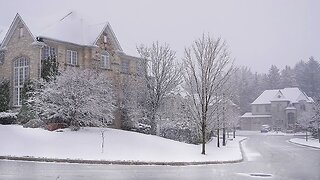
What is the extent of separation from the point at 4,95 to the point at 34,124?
191 inches

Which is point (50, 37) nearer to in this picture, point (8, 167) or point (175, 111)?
point (175, 111)

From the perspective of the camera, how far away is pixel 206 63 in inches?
774

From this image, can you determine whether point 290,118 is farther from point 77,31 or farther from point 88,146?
point 88,146

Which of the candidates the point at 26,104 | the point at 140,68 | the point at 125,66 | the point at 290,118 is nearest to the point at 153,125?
the point at 140,68

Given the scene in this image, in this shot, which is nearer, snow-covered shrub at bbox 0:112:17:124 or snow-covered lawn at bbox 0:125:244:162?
snow-covered lawn at bbox 0:125:244:162

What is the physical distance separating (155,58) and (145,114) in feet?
13.1

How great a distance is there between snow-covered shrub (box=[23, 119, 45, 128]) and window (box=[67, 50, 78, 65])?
6.85m

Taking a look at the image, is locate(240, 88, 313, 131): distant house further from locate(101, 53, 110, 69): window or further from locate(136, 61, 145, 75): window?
locate(101, 53, 110, 69): window

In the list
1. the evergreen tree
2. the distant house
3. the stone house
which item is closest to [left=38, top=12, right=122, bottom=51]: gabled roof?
the stone house

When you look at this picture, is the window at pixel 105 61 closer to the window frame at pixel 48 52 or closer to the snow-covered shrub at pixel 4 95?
the window frame at pixel 48 52

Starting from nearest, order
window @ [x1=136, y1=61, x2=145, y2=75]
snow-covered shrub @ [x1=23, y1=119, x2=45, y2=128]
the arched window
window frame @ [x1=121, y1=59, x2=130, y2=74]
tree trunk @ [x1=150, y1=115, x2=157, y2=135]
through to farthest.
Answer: snow-covered shrub @ [x1=23, y1=119, x2=45, y2=128], tree trunk @ [x1=150, y1=115, x2=157, y2=135], window @ [x1=136, y1=61, x2=145, y2=75], window frame @ [x1=121, y1=59, x2=130, y2=74], the arched window

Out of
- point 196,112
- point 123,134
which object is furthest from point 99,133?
point 196,112

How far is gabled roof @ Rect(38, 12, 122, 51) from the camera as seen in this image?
86.7ft

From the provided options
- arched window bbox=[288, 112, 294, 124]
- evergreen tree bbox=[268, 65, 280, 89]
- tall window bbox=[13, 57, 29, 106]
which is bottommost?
arched window bbox=[288, 112, 294, 124]
